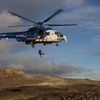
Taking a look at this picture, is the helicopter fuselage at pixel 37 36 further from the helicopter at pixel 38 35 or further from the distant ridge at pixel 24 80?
the distant ridge at pixel 24 80

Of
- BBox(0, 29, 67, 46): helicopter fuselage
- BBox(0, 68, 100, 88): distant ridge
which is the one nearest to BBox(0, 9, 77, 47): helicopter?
BBox(0, 29, 67, 46): helicopter fuselage

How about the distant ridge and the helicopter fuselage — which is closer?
the helicopter fuselage

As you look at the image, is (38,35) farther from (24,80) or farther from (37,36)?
(24,80)

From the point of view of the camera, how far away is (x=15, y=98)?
98500 mm

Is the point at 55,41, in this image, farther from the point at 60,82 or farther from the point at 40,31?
the point at 60,82

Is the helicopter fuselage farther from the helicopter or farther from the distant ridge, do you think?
the distant ridge

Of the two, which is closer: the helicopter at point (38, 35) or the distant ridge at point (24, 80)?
the helicopter at point (38, 35)

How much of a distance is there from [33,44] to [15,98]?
21.9 m

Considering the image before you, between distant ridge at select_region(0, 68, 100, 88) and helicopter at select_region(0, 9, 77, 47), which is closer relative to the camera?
helicopter at select_region(0, 9, 77, 47)

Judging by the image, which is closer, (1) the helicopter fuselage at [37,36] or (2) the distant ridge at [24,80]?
(1) the helicopter fuselage at [37,36]

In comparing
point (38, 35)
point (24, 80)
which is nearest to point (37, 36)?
point (38, 35)

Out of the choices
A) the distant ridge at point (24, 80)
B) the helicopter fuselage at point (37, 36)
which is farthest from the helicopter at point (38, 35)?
the distant ridge at point (24, 80)

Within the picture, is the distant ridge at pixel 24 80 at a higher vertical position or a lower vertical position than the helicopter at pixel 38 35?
lower

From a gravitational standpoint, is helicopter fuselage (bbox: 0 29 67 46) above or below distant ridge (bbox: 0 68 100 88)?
above
